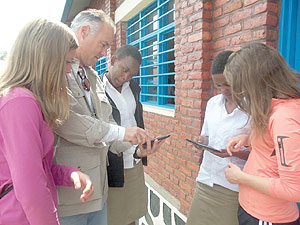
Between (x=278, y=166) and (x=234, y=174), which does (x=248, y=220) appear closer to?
(x=234, y=174)

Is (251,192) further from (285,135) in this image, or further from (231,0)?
(231,0)

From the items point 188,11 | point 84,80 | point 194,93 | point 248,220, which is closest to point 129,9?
point 188,11

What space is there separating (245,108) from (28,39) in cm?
108

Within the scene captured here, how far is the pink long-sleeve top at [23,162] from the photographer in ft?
3.09

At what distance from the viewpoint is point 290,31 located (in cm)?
173

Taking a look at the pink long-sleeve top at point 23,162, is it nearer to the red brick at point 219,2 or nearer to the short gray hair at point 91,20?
the short gray hair at point 91,20

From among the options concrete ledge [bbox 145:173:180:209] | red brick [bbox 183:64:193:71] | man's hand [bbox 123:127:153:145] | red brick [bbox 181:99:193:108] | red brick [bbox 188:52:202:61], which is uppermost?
red brick [bbox 188:52:202:61]

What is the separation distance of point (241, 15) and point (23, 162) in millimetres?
1887

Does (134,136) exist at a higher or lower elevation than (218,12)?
lower

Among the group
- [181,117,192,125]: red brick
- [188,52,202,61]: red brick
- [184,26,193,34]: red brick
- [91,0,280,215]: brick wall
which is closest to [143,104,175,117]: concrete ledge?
[91,0,280,215]: brick wall

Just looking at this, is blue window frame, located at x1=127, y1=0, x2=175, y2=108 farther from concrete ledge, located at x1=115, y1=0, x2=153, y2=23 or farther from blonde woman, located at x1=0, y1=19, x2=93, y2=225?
blonde woman, located at x1=0, y1=19, x2=93, y2=225

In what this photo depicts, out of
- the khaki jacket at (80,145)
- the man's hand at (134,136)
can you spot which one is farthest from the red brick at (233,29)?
the khaki jacket at (80,145)

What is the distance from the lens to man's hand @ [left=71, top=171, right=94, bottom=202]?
1.17 meters

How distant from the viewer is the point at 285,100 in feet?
3.76
